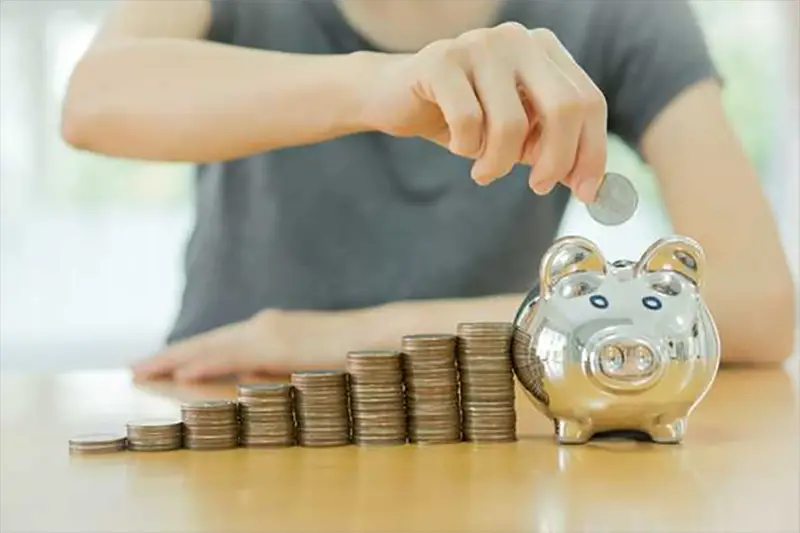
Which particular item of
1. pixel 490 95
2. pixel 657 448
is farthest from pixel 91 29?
pixel 657 448

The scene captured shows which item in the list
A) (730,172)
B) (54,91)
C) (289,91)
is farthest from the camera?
(54,91)

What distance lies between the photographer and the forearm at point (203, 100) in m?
1.08

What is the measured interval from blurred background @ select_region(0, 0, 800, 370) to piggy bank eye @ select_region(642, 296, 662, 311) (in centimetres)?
137

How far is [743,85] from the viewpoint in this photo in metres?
2.27

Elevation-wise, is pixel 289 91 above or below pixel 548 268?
above

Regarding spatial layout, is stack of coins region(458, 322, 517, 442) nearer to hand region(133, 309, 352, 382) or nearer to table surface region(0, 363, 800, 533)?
table surface region(0, 363, 800, 533)

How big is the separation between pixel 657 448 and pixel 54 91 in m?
1.59

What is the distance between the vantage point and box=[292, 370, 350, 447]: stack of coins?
759 mm

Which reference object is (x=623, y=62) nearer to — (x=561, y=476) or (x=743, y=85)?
(x=743, y=85)

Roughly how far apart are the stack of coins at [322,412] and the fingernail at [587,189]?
0.63ft

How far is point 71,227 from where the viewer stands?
214 centimetres

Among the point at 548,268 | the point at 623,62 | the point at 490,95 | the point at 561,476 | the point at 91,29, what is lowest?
the point at 561,476

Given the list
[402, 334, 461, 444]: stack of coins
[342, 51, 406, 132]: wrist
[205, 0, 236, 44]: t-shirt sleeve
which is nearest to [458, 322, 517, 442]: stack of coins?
[402, 334, 461, 444]: stack of coins

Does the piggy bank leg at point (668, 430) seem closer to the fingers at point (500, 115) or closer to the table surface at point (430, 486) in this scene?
the table surface at point (430, 486)
